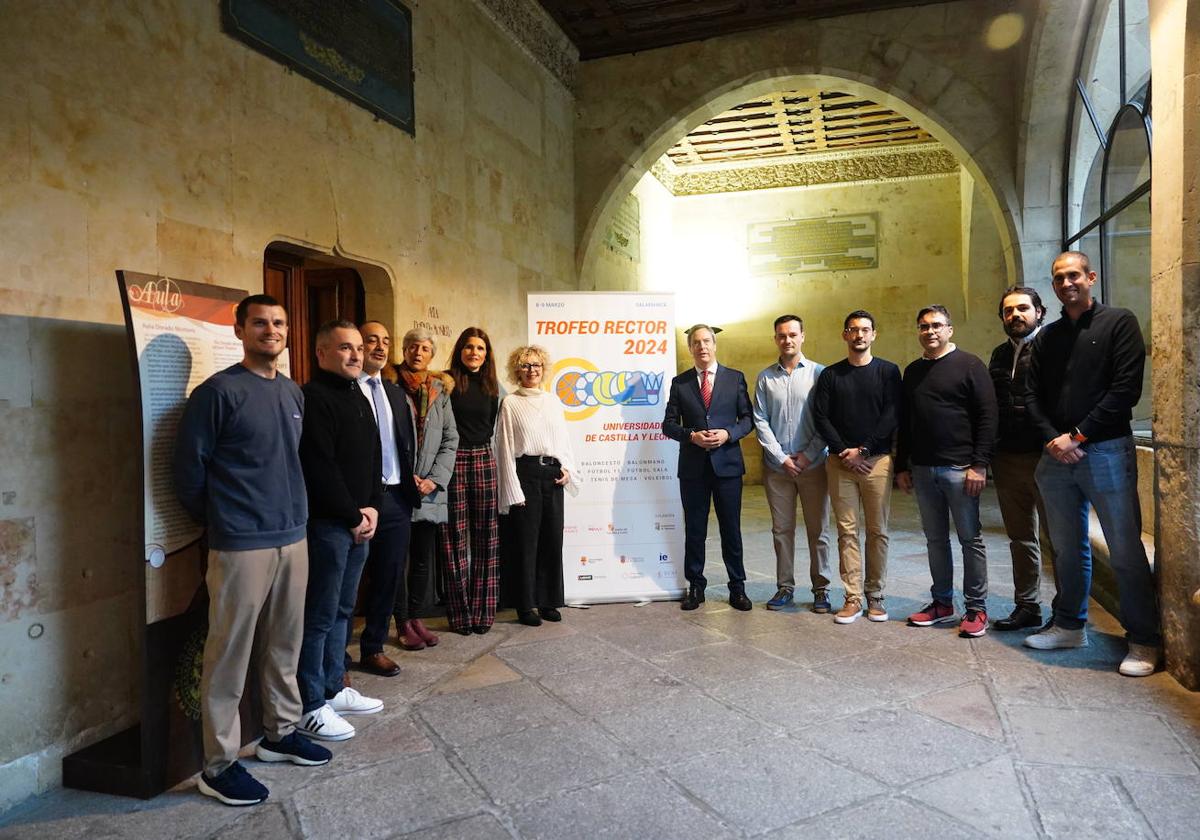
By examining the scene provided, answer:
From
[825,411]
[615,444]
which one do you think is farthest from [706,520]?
[825,411]

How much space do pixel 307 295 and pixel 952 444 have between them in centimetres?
362

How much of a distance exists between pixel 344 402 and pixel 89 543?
38.4 inches

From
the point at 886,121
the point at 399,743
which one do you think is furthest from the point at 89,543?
the point at 886,121

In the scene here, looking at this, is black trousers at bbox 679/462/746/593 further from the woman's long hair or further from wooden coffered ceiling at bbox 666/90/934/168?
wooden coffered ceiling at bbox 666/90/934/168

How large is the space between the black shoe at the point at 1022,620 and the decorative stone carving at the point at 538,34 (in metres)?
5.38

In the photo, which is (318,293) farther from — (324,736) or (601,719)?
(601,719)

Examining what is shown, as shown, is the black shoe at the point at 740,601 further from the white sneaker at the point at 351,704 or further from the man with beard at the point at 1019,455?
the white sneaker at the point at 351,704

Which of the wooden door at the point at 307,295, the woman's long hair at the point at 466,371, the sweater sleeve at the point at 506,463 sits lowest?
the sweater sleeve at the point at 506,463

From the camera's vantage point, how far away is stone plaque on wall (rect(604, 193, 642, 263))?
370 inches

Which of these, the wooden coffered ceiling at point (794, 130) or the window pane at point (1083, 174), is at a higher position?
the wooden coffered ceiling at point (794, 130)

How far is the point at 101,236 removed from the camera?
2820 mm

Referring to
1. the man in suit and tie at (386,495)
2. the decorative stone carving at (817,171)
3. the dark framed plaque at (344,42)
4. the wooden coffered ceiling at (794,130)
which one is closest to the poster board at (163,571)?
the man in suit and tie at (386,495)

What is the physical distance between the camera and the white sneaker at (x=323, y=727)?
271 centimetres

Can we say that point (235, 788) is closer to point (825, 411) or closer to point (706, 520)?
point (706, 520)
